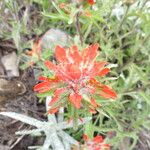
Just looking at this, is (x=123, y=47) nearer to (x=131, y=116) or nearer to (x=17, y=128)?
(x=131, y=116)

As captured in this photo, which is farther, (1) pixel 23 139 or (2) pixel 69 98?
(1) pixel 23 139

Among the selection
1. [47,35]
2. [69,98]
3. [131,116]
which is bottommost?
[131,116]

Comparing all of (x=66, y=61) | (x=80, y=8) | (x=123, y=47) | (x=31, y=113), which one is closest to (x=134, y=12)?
(x=123, y=47)

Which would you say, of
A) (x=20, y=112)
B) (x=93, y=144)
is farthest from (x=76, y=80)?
(x=20, y=112)

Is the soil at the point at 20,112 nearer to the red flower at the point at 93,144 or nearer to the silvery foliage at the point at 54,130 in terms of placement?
the silvery foliage at the point at 54,130

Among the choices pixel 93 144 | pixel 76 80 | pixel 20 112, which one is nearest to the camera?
pixel 76 80

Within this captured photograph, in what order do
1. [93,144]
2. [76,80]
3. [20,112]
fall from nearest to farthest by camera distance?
[76,80] → [93,144] → [20,112]

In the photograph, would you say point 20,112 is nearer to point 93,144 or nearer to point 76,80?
point 93,144

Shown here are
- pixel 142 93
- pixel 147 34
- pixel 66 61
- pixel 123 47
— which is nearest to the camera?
pixel 66 61

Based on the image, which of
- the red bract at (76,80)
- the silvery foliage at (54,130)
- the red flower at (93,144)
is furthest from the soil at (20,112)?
the red bract at (76,80)
